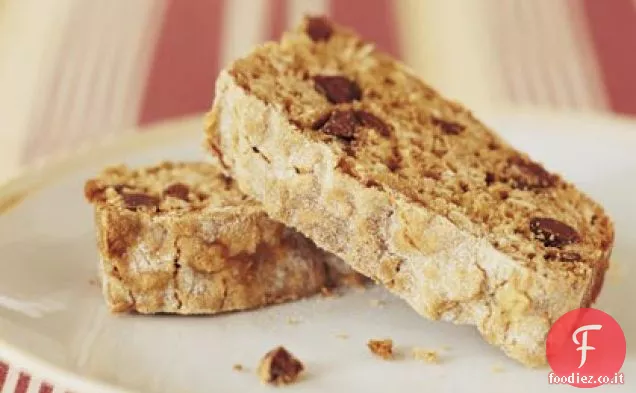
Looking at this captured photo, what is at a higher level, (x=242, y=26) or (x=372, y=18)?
(x=372, y=18)

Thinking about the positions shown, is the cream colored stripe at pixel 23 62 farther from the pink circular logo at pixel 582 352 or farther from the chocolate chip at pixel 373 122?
the pink circular logo at pixel 582 352

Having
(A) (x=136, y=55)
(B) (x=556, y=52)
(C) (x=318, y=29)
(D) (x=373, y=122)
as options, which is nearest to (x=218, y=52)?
(A) (x=136, y=55)

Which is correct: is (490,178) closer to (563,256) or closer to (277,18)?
(563,256)

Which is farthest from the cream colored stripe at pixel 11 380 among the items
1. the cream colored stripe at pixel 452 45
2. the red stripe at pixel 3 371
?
the cream colored stripe at pixel 452 45

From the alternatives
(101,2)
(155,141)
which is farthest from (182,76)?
(155,141)

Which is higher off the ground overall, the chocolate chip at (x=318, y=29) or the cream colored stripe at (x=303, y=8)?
the cream colored stripe at (x=303, y=8)

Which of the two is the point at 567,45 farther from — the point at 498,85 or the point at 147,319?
the point at 147,319
